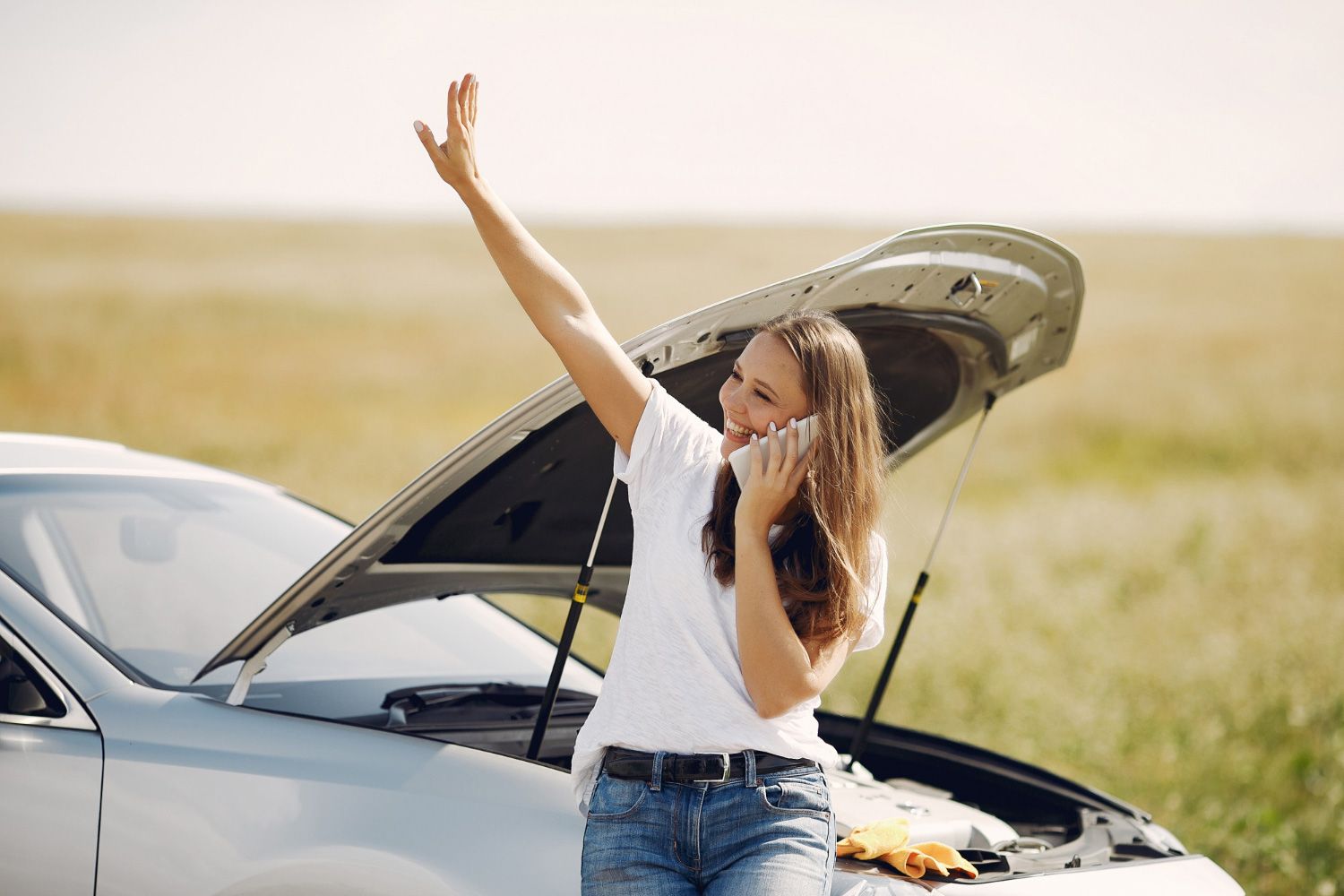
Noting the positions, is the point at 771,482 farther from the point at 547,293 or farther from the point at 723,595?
the point at 547,293

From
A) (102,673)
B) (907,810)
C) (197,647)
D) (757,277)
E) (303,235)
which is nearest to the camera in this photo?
(102,673)

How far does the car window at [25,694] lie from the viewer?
2.57 m

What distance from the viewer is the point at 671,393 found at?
2850 mm

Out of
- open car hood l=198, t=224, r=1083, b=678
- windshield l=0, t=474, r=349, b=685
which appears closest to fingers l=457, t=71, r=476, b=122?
open car hood l=198, t=224, r=1083, b=678

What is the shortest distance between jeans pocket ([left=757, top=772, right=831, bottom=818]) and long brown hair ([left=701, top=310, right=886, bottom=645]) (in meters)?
0.24

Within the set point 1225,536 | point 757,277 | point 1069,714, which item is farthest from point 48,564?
point 757,277

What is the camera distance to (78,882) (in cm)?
243

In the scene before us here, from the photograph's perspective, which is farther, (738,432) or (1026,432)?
(1026,432)

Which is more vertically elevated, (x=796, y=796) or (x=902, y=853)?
(x=796, y=796)

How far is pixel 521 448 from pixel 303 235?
3243cm

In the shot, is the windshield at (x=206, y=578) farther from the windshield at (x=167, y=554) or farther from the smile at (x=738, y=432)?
the smile at (x=738, y=432)

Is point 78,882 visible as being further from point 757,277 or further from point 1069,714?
point 757,277

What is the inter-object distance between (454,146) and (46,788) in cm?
156

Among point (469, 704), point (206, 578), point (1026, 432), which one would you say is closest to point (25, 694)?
point (469, 704)
